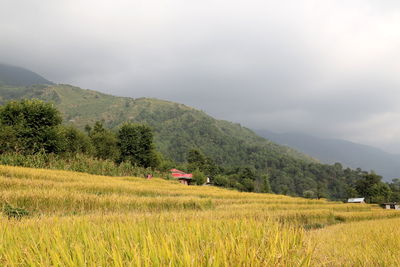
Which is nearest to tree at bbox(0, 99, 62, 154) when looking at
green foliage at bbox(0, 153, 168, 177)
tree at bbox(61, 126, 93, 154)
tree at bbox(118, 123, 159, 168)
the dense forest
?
the dense forest

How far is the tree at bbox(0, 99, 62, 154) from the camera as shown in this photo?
3344 centimetres

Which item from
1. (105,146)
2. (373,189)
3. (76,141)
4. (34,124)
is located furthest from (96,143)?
(373,189)

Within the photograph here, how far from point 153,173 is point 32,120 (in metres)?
21.9

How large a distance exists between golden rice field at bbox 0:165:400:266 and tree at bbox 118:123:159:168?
136ft

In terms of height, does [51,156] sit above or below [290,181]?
above

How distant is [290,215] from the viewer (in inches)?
577

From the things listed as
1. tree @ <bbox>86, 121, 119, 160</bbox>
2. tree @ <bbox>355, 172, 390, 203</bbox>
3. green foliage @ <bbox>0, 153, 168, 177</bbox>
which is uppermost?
tree @ <bbox>86, 121, 119, 160</bbox>

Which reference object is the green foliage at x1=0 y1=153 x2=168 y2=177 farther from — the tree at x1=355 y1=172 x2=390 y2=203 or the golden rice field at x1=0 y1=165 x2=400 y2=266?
the tree at x1=355 y1=172 x2=390 y2=203

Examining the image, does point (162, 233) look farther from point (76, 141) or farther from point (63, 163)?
point (76, 141)

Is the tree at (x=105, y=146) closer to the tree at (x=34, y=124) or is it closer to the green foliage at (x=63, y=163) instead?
the green foliage at (x=63, y=163)

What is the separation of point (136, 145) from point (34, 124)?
83.7 ft

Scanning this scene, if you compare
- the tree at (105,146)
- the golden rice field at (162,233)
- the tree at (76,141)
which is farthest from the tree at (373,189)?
the tree at (76,141)

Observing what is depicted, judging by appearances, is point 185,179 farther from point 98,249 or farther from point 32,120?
point 98,249

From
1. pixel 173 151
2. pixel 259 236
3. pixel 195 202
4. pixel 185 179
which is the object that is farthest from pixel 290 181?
pixel 259 236
